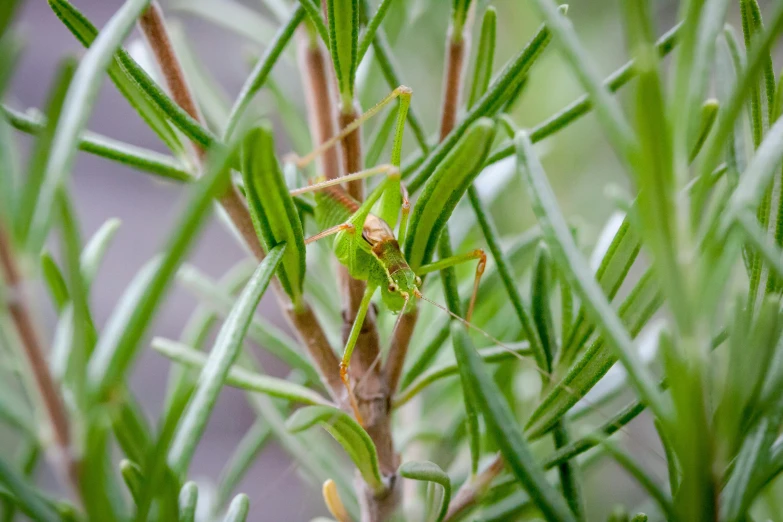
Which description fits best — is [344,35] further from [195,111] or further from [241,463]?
[241,463]

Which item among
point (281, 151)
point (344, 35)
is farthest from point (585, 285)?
point (281, 151)

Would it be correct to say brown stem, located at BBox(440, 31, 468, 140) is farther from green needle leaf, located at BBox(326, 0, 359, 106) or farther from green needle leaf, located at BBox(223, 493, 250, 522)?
green needle leaf, located at BBox(223, 493, 250, 522)

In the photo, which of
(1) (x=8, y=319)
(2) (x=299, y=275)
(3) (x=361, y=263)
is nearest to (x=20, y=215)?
(1) (x=8, y=319)

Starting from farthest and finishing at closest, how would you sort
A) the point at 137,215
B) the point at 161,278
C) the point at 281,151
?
the point at 281,151 < the point at 137,215 < the point at 161,278

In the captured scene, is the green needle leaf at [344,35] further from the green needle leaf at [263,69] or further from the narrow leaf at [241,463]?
the narrow leaf at [241,463]

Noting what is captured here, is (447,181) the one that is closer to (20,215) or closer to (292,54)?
(20,215)

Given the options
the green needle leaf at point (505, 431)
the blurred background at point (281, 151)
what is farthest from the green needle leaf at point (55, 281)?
the blurred background at point (281, 151)
